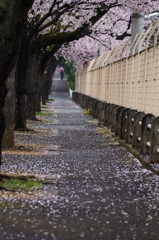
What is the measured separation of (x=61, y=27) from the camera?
2828 centimetres

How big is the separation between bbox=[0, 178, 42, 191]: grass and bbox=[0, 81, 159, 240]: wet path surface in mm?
194

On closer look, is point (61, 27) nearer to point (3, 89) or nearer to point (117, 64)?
point (117, 64)

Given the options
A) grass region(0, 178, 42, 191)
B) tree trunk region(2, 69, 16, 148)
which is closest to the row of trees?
tree trunk region(2, 69, 16, 148)

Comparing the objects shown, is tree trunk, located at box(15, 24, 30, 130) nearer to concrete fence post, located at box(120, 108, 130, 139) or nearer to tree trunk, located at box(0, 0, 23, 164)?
concrete fence post, located at box(120, 108, 130, 139)

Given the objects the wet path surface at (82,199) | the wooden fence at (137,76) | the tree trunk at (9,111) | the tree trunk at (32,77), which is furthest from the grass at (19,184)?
the tree trunk at (32,77)

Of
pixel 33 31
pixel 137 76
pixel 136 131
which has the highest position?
pixel 33 31

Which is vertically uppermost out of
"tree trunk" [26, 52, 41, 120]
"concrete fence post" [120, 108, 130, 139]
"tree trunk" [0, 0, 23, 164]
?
"tree trunk" [0, 0, 23, 164]

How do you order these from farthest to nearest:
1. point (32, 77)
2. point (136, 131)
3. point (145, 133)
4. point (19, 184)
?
point (32, 77)
point (136, 131)
point (145, 133)
point (19, 184)

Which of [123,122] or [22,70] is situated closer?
[123,122]

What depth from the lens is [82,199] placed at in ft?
27.3

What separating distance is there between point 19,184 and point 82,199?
133cm

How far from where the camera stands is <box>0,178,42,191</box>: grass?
8.95 meters

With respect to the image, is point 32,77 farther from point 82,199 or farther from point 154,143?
point 82,199

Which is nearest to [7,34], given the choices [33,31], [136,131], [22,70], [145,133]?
[145,133]
